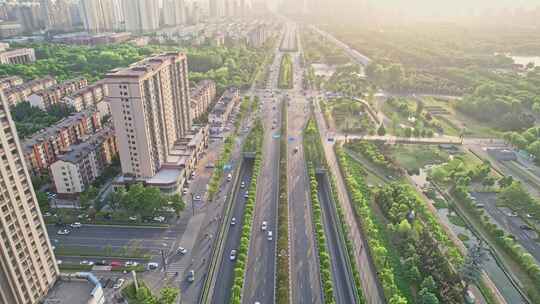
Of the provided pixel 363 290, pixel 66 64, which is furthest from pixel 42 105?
pixel 363 290

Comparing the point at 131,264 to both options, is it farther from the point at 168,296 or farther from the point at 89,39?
the point at 89,39

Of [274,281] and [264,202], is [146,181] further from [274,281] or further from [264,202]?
[274,281]

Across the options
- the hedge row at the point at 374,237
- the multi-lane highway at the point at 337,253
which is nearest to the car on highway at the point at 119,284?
the multi-lane highway at the point at 337,253

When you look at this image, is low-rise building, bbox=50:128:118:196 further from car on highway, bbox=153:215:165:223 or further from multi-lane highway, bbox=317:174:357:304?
multi-lane highway, bbox=317:174:357:304

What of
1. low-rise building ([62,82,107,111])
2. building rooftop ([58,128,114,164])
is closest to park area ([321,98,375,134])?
building rooftop ([58,128,114,164])

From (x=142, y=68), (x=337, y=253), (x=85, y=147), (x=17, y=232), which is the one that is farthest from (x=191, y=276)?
(x=142, y=68)

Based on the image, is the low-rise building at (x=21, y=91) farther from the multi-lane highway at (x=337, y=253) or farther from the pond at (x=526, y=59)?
the pond at (x=526, y=59)
